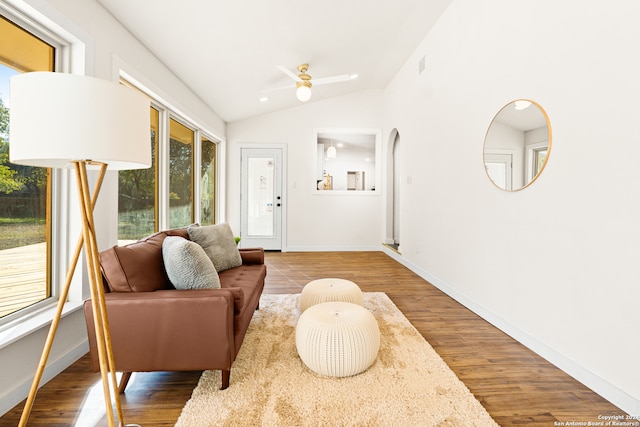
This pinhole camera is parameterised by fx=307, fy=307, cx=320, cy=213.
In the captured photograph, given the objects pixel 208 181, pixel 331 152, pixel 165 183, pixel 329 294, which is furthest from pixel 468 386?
pixel 331 152

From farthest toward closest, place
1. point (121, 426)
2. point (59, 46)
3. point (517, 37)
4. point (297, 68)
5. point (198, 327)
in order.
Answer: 1. point (297, 68)
2. point (517, 37)
3. point (59, 46)
4. point (198, 327)
5. point (121, 426)

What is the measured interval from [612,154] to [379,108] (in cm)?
497

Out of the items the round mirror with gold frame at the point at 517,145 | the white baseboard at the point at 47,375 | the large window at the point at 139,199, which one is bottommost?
the white baseboard at the point at 47,375

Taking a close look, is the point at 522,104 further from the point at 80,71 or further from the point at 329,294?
the point at 80,71

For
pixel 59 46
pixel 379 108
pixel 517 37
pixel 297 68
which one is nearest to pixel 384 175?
pixel 379 108

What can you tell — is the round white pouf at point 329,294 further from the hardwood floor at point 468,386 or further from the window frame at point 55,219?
the window frame at point 55,219

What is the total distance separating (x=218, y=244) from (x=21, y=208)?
1.26 metres

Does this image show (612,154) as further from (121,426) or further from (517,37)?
(121,426)

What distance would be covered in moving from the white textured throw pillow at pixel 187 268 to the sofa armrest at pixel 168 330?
0.20 m

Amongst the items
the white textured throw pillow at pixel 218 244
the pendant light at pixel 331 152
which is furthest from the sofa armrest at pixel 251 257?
the pendant light at pixel 331 152

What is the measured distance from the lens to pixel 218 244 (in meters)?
2.66

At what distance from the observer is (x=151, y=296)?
162 cm

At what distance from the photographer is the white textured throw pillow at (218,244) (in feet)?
8.40

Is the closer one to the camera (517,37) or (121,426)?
(121,426)
